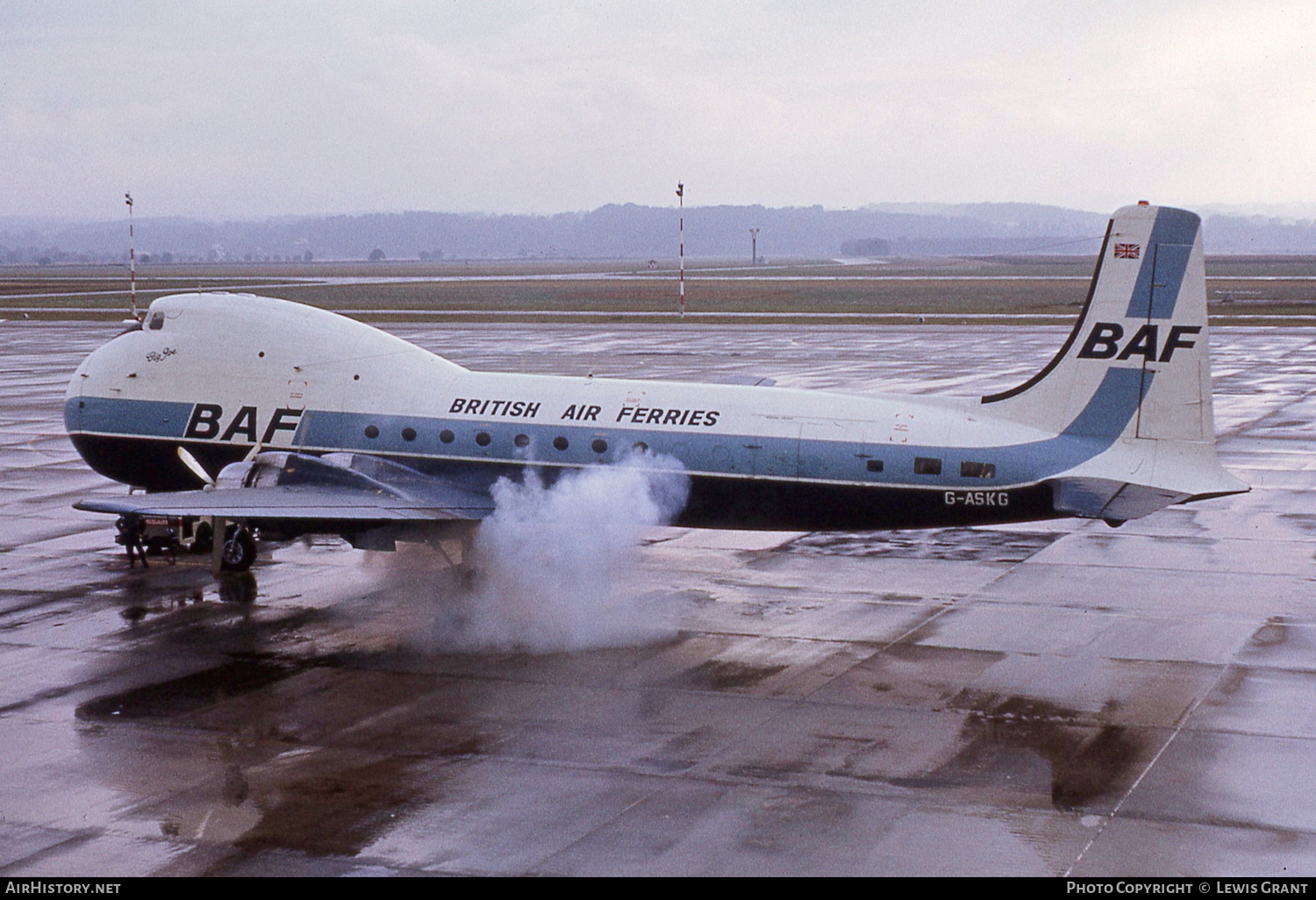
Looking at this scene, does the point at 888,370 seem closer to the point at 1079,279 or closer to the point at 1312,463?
the point at 1312,463

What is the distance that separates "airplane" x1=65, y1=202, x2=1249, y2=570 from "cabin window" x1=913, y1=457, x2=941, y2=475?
4 cm

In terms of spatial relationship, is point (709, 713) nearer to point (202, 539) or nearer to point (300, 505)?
point (300, 505)

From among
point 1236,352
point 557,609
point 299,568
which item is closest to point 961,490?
point 557,609

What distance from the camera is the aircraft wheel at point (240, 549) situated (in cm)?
2370

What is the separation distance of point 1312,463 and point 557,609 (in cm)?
2385

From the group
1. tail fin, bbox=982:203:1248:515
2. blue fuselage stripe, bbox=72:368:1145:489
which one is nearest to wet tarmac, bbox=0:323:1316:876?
blue fuselage stripe, bbox=72:368:1145:489

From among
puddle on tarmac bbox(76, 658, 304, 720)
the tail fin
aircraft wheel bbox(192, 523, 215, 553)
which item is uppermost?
the tail fin

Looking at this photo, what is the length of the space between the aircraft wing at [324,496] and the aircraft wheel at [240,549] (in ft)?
3.14

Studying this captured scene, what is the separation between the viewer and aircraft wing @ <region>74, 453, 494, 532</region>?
2091cm

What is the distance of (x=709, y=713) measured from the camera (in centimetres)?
1722

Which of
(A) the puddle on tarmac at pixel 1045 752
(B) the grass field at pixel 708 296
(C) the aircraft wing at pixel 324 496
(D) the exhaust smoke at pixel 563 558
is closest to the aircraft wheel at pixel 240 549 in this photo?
(C) the aircraft wing at pixel 324 496

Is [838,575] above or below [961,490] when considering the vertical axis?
below

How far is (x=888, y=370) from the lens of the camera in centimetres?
5644

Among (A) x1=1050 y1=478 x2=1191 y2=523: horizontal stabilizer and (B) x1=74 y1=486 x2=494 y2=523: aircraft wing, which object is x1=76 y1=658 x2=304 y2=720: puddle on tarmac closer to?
(B) x1=74 y1=486 x2=494 y2=523: aircraft wing
